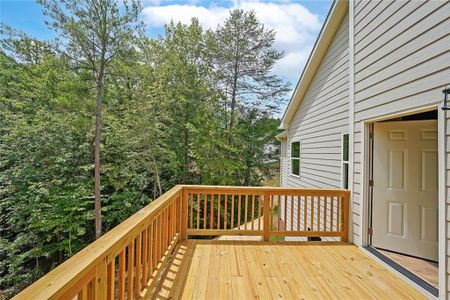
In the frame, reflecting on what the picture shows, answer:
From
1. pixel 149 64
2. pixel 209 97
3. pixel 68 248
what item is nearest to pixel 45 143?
pixel 68 248

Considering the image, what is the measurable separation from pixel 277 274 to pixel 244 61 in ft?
38.3

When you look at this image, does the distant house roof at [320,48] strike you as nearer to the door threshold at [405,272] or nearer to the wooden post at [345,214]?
the wooden post at [345,214]

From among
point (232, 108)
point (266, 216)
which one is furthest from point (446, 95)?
point (232, 108)

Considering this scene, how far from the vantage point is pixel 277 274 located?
2781mm

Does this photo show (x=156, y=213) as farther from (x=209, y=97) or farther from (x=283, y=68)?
(x=283, y=68)

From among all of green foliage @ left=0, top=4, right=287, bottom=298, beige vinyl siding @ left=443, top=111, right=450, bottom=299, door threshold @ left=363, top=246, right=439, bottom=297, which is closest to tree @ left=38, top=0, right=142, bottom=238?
green foliage @ left=0, top=4, right=287, bottom=298

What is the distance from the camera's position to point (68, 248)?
984cm

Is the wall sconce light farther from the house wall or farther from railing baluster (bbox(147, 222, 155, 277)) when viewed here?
railing baluster (bbox(147, 222, 155, 277))

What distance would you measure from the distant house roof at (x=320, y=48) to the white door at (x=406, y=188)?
8.29 feet

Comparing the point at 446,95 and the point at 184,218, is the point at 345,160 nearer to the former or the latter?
the point at 446,95

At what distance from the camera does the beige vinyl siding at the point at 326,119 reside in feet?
15.0

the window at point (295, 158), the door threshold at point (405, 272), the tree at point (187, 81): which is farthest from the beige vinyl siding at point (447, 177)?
the tree at point (187, 81)

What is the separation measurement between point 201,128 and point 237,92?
2891mm

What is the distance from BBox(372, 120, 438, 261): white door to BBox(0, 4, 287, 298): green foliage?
29.3ft
